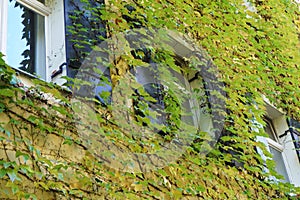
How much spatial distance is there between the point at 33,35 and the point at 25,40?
13cm

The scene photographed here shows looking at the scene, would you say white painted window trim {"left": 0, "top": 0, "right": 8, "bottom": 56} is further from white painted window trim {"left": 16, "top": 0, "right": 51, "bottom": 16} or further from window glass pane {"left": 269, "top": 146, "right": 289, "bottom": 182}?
window glass pane {"left": 269, "top": 146, "right": 289, "bottom": 182}

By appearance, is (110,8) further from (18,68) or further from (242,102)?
(242,102)

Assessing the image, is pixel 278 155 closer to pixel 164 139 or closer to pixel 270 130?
pixel 270 130

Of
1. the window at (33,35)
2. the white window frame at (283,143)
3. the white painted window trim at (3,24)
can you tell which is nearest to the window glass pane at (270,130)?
the white window frame at (283,143)

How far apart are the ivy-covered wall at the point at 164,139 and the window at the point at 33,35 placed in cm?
15

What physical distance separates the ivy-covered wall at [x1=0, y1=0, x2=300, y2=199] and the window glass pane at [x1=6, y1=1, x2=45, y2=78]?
0.25m

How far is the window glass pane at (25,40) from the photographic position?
335 centimetres

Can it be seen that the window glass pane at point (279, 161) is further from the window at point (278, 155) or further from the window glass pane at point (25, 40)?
the window glass pane at point (25, 40)

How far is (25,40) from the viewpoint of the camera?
349 cm

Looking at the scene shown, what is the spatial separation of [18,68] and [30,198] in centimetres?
95

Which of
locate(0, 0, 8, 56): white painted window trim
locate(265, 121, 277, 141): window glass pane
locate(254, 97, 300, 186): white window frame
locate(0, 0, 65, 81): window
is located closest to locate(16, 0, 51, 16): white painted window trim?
locate(0, 0, 65, 81): window

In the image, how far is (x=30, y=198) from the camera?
8.78 feet

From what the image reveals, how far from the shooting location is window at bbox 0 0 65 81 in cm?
335

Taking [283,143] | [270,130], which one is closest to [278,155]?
[283,143]
